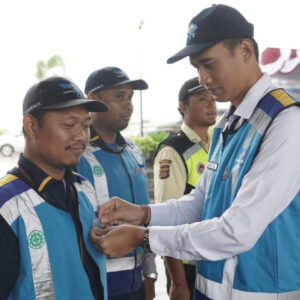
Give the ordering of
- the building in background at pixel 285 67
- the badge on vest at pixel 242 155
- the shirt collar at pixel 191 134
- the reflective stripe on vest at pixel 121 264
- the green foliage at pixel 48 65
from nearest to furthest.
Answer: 1. the badge on vest at pixel 242 155
2. the reflective stripe on vest at pixel 121 264
3. the shirt collar at pixel 191 134
4. the building in background at pixel 285 67
5. the green foliage at pixel 48 65

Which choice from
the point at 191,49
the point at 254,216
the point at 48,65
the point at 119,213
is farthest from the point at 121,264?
the point at 48,65

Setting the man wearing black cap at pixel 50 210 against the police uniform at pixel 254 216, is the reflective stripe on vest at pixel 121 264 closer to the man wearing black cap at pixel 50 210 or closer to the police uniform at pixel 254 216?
the man wearing black cap at pixel 50 210

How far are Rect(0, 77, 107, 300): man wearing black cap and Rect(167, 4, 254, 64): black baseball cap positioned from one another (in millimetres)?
530

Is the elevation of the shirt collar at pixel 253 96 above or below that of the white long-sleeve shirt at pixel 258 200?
above

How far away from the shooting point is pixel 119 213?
6.33 ft

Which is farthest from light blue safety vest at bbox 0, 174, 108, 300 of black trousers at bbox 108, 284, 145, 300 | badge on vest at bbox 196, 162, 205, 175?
badge on vest at bbox 196, 162, 205, 175

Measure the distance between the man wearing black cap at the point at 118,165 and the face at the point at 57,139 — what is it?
2.23 feet

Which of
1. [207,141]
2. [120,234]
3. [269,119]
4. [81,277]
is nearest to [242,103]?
[269,119]

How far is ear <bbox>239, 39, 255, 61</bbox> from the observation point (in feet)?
5.04

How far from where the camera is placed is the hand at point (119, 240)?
1.57 meters

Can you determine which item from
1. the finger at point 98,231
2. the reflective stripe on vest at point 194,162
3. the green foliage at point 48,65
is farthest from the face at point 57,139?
the green foliage at point 48,65

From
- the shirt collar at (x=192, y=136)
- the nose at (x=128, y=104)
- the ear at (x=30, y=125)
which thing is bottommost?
the shirt collar at (x=192, y=136)

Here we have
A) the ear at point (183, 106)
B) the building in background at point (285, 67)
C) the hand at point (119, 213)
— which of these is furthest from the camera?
the building in background at point (285, 67)

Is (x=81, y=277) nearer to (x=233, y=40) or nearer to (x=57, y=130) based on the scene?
(x=57, y=130)
